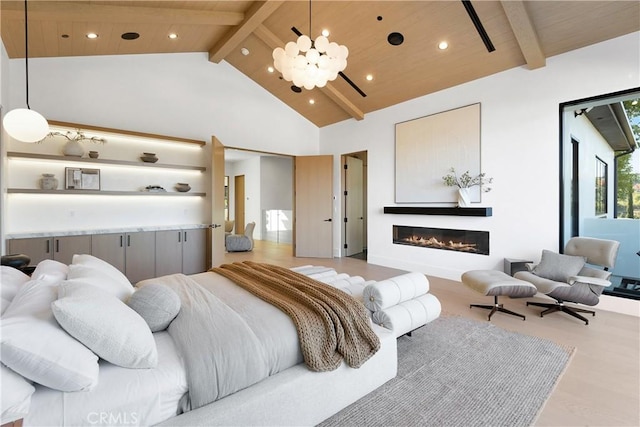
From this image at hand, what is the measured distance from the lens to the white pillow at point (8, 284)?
1.56 metres

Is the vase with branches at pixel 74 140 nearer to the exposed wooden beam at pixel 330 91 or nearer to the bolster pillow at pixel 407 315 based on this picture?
the exposed wooden beam at pixel 330 91

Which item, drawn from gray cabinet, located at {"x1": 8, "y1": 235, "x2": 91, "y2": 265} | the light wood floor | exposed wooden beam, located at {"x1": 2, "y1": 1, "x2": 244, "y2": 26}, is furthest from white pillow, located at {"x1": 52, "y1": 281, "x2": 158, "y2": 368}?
exposed wooden beam, located at {"x1": 2, "y1": 1, "x2": 244, "y2": 26}

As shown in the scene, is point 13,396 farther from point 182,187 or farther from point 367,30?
point 367,30

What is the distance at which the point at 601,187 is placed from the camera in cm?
394

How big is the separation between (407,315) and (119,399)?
1891 millimetres

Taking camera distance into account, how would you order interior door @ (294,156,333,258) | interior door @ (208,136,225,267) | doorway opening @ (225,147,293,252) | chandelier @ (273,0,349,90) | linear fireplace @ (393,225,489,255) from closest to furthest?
1. chandelier @ (273,0,349,90)
2. linear fireplace @ (393,225,489,255)
3. interior door @ (208,136,225,267)
4. interior door @ (294,156,333,258)
5. doorway opening @ (225,147,293,252)

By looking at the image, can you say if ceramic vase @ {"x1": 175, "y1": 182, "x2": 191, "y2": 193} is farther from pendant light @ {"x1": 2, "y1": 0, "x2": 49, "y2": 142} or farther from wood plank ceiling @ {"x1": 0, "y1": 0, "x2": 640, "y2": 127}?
pendant light @ {"x1": 2, "y1": 0, "x2": 49, "y2": 142}

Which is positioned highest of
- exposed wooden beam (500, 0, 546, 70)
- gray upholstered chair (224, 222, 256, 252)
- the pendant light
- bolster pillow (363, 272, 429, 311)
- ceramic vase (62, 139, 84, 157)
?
exposed wooden beam (500, 0, 546, 70)

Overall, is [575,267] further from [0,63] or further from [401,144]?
[0,63]

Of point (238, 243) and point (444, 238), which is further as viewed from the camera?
point (238, 243)

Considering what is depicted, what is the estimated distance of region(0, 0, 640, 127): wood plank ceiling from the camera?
3293mm

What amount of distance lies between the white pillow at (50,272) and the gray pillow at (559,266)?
4602 millimetres

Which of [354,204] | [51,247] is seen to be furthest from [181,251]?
[354,204]

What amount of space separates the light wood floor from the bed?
1169 millimetres
